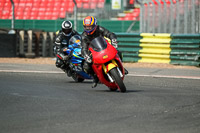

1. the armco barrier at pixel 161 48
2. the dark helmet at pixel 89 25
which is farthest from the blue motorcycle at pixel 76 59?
the armco barrier at pixel 161 48

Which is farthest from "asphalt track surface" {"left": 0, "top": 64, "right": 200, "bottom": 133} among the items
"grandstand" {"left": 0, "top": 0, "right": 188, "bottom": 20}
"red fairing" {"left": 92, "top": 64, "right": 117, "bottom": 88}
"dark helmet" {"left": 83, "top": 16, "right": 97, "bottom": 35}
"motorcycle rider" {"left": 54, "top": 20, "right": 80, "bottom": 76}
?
"grandstand" {"left": 0, "top": 0, "right": 188, "bottom": 20}

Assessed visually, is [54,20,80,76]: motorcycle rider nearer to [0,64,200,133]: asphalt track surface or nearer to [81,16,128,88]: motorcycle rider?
[0,64,200,133]: asphalt track surface

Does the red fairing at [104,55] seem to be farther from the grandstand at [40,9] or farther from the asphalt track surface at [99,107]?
the grandstand at [40,9]

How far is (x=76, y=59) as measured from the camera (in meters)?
11.1

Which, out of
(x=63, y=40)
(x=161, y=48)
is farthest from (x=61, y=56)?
(x=161, y=48)

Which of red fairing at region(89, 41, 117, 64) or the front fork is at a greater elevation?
red fairing at region(89, 41, 117, 64)

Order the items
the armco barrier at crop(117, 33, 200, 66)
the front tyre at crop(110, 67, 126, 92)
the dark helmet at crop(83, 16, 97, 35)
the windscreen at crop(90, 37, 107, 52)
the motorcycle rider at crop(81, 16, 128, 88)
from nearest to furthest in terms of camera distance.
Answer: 1. the front tyre at crop(110, 67, 126, 92)
2. the windscreen at crop(90, 37, 107, 52)
3. the motorcycle rider at crop(81, 16, 128, 88)
4. the dark helmet at crop(83, 16, 97, 35)
5. the armco barrier at crop(117, 33, 200, 66)

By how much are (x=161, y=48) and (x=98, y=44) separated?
760 centimetres

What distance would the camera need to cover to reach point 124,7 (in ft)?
75.0

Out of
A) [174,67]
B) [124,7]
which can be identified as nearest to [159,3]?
[174,67]

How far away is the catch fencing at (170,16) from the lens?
1598 cm

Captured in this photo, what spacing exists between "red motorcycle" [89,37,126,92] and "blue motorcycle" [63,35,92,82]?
1.75 m

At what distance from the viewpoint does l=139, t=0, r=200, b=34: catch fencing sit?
15977mm

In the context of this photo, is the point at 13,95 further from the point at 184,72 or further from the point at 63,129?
the point at 184,72
